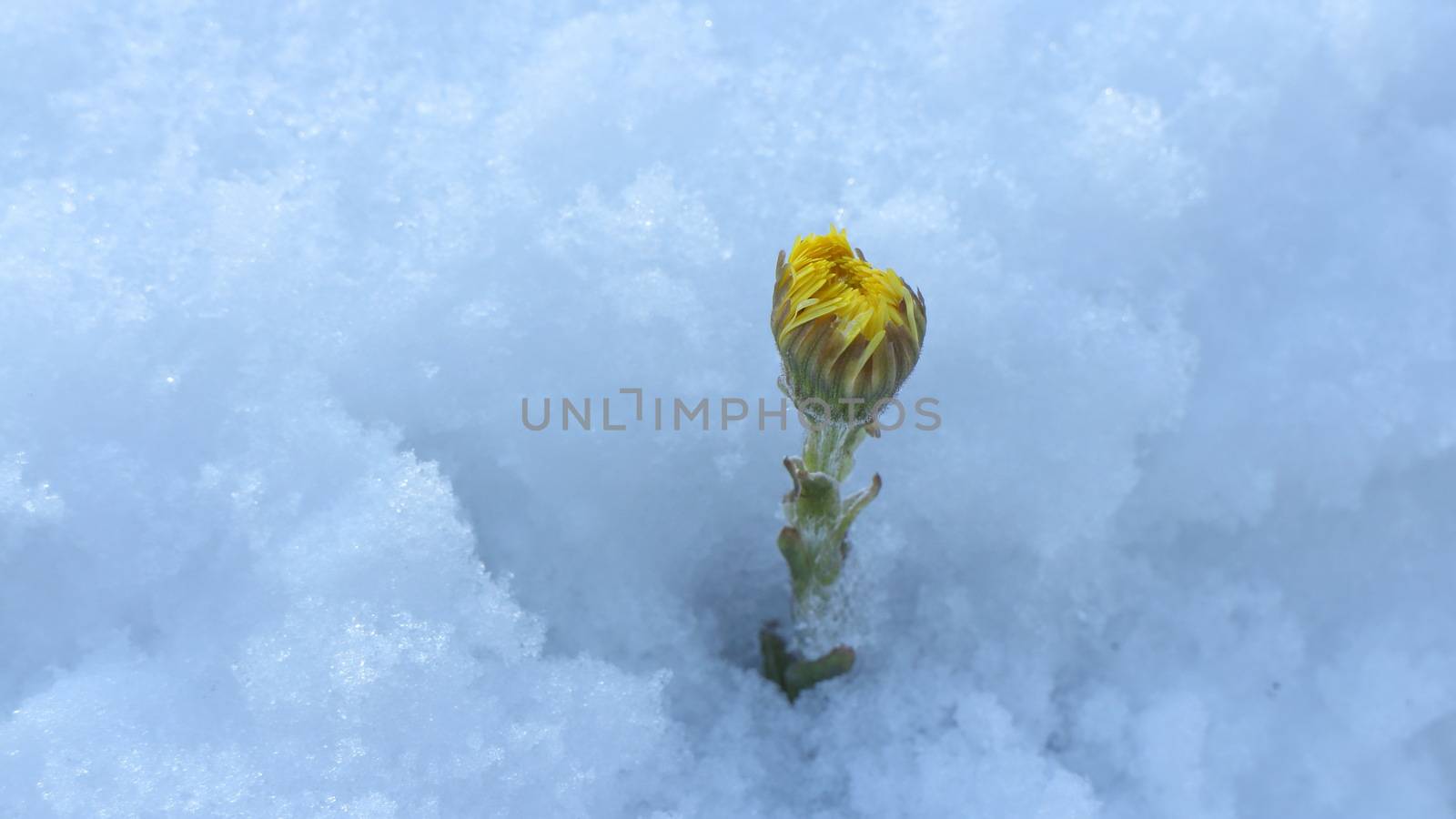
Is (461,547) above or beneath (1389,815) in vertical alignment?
above

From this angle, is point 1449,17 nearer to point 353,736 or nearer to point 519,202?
point 519,202

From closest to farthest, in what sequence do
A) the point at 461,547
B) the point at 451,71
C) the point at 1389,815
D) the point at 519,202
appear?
the point at 461,547 < the point at 1389,815 < the point at 519,202 < the point at 451,71

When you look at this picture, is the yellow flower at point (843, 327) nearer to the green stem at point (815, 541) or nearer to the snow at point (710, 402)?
the green stem at point (815, 541)

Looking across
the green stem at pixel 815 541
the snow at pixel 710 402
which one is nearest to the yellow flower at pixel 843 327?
the green stem at pixel 815 541

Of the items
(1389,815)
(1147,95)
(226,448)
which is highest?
(1147,95)

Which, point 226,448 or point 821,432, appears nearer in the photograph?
point 821,432

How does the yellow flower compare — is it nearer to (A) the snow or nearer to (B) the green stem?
(B) the green stem

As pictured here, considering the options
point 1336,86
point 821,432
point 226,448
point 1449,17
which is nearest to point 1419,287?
point 1336,86
